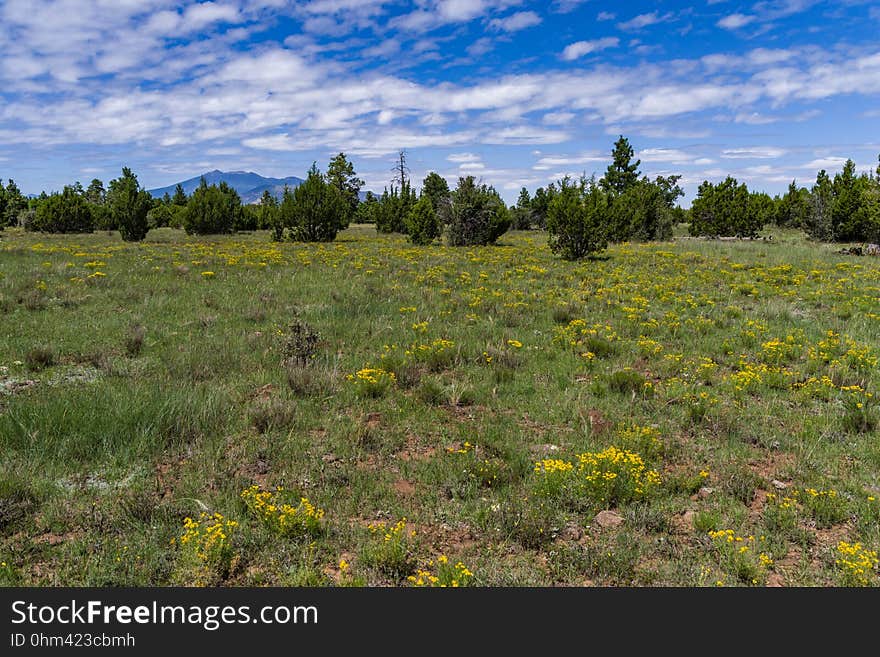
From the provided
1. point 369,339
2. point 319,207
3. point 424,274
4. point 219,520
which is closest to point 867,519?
point 219,520

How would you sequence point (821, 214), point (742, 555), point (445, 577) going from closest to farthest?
point (445, 577)
point (742, 555)
point (821, 214)

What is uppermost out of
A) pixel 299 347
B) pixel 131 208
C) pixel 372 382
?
pixel 131 208

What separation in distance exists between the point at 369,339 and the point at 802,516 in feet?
23.0

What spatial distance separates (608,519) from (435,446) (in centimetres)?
197

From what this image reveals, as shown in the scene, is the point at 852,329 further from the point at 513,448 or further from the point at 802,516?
the point at 513,448

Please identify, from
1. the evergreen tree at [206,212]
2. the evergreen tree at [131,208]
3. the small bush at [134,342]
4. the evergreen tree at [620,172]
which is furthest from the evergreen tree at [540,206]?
the small bush at [134,342]

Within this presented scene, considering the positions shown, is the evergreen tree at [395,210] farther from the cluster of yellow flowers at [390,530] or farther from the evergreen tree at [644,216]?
the cluster of yellow flowers at [390,530]

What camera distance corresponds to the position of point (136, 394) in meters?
6.09

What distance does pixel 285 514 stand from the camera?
12.8ft

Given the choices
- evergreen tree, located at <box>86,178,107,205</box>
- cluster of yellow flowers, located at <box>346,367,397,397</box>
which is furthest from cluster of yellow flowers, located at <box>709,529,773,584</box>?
evergreen tree, located at <box>86,178,107,205</box>

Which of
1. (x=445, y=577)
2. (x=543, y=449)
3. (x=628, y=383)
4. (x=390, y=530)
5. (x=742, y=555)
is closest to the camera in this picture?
(x=445, y=577)

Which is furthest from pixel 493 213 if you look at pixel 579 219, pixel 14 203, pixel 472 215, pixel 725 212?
pixel 14 203

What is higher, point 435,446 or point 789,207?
point 789,207

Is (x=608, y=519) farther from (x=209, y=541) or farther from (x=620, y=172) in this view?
(x=620, y=172)
